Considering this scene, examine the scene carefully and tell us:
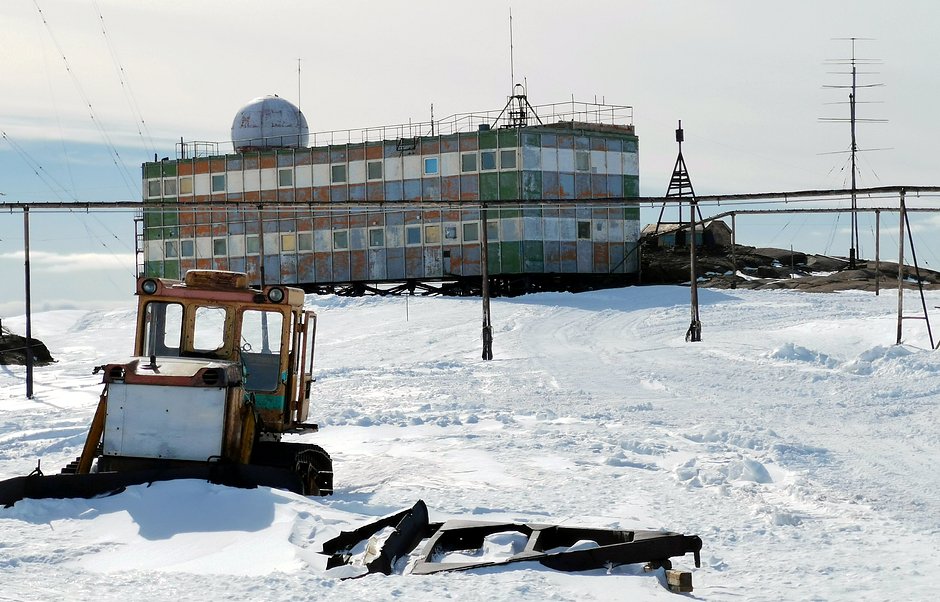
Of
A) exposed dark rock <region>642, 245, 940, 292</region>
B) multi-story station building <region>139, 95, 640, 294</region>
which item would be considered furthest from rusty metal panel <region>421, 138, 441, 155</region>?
exposed dark rock <region>642, 245, 940, 292</region>

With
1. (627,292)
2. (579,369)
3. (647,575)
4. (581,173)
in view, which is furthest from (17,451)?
(581,173)

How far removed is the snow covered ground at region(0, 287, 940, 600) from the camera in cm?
725

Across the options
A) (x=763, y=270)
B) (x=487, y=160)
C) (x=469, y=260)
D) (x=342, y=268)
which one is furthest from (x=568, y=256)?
(x=342, y=268)

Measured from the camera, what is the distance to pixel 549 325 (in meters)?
33.0

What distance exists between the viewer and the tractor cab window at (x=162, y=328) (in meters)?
11.2

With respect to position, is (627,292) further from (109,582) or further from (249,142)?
(109,582)

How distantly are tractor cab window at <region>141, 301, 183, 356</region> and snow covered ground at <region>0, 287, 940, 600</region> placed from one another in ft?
7.20

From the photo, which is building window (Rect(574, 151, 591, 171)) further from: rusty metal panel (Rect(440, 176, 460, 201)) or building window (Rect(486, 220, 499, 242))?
rusty metal panel (Rect(440, 176, 460, 201))

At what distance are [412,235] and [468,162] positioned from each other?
4.18m

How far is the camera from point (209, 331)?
36.9 ft

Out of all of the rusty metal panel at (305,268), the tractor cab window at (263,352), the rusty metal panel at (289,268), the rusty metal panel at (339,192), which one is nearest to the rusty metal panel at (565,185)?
the rusty metal panel at (339,192)

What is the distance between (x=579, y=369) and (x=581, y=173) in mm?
26999

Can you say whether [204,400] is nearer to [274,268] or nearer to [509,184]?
[509,184]

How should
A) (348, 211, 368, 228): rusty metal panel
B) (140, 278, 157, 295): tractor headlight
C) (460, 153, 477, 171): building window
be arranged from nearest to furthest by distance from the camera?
(140, 278, 157, 295): tractor headlight
(460, 153, 477, 171): building window
(348, 211, 368, 228): rusty metal panel
